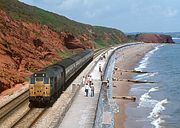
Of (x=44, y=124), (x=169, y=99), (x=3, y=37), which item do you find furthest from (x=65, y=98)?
(x=3, y=37)

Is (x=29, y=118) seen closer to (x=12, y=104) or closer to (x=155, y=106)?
(x=12, y=104)

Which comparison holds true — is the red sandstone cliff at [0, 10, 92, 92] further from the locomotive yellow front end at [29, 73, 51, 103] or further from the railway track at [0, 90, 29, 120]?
the locomotive yellow front end at [29, 73, 51, 103]

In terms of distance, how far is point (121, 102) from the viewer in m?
45.1

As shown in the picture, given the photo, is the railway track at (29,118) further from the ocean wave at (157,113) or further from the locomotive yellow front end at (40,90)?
the ocean wave at (157,113)

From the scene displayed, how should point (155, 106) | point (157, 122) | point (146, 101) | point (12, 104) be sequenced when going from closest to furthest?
point (12, 104) → point (157, 122) → point (155, 106) → point (146, 101)

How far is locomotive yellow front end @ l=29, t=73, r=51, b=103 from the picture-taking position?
33.3m

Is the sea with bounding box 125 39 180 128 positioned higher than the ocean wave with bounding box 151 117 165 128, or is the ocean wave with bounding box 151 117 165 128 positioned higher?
the sea with bounding box 125 39 180 128

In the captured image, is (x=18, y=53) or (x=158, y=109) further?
(x=18, y=53)

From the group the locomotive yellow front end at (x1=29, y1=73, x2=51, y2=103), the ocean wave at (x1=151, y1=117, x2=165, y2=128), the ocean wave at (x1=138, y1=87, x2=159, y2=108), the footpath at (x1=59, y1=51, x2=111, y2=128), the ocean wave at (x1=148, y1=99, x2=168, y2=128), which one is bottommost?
the ocean wave at (x1=151, y1=117, x2=165, y2=128)

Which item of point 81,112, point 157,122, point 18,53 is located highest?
point 18,53

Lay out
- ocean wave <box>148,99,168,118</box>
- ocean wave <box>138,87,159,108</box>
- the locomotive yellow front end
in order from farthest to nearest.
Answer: ocean wave <box>138,87,159,108</box>, ocean wave <box>148,99,168,118</box>, the locomotive yellow front end

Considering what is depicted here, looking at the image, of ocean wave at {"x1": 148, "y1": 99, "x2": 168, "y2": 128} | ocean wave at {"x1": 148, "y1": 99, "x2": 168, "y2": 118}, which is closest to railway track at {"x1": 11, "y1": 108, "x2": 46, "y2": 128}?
ocean wave at {"x1": 148, "y1": 99, "x2": 168, "y2": 128}

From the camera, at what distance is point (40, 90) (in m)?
33.5

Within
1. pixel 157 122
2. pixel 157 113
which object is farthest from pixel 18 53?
pixel 157 122
